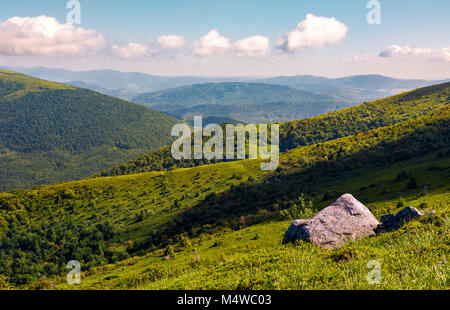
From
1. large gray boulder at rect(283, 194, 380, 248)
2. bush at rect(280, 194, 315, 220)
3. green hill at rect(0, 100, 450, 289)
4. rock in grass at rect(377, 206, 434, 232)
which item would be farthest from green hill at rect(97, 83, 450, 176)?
rock in grass at rect(377, 206, 434, 232)

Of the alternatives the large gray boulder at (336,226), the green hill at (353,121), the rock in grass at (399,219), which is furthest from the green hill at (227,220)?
the green hill at (353,121)

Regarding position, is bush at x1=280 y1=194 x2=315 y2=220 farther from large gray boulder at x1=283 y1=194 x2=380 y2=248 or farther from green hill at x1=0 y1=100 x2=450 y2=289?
large gray boulder at x1=283 y1=194 x2=380 y2=248

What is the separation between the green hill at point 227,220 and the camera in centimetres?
1060

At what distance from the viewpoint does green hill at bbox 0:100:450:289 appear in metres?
10.6

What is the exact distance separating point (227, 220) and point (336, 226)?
2871cm

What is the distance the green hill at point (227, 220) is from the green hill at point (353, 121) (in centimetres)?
6460

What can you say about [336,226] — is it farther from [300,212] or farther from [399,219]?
[300,212]

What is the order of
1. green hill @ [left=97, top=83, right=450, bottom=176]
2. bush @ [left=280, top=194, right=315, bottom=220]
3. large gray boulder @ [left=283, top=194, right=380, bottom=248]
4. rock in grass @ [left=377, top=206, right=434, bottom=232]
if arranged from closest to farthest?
rock in grass @ [left=377, top=206, right=434, bottom=232] → large gray boulder @ [left=283, top=194, right=380, bottom=248] → bush @ [left=280, top=194, right=315, bottom=220] → green hill @ [left=97, top=83, right=450, bottom=176]

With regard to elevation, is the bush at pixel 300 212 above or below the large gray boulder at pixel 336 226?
below

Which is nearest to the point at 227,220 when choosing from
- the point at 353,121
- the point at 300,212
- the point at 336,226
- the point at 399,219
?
the point at 300,212

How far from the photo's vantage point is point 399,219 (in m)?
14.8

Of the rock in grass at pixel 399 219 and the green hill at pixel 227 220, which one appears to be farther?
the rock in grass at pixel 399 219

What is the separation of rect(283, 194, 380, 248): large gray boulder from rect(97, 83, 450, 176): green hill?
147291 millimetres

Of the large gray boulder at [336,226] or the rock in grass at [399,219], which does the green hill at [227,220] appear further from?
the large gray boulder at [336,226]
